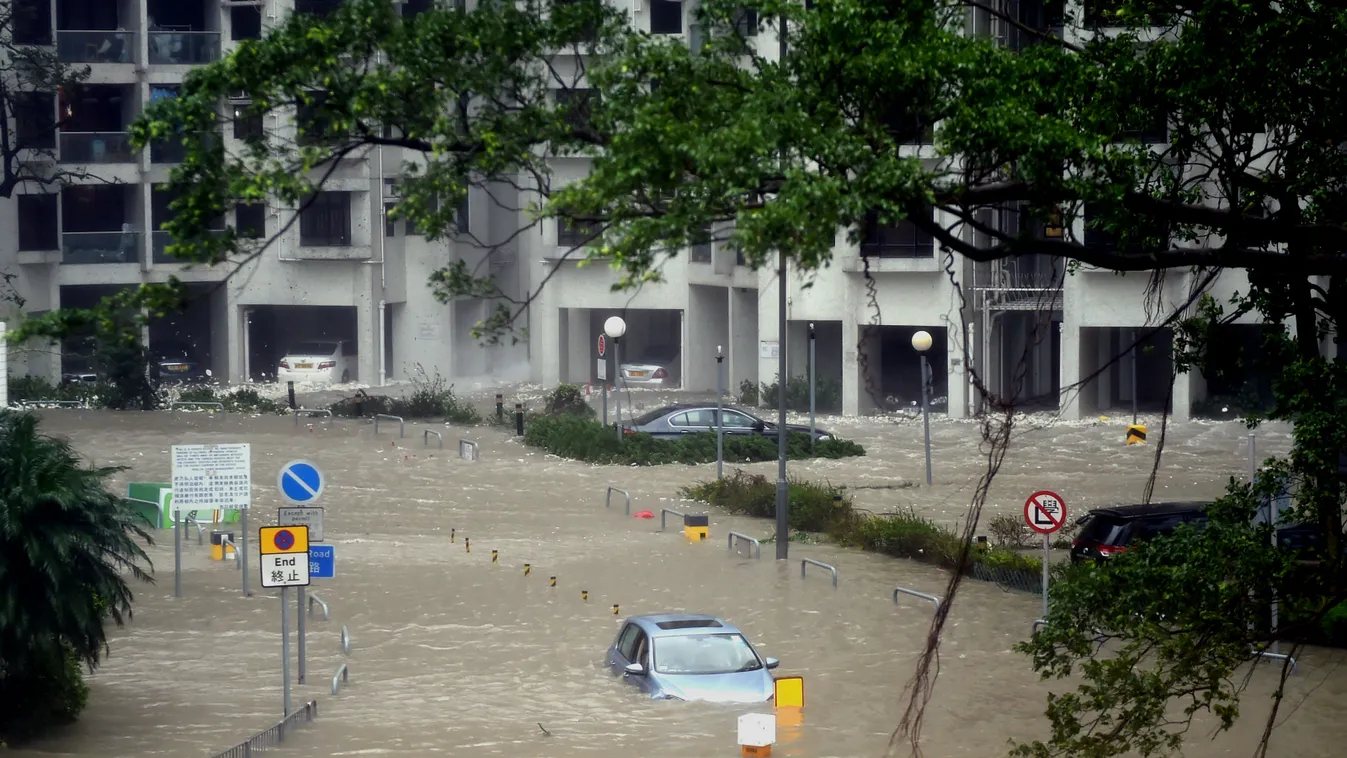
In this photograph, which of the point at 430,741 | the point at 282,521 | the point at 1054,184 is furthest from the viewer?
the point at 282,521

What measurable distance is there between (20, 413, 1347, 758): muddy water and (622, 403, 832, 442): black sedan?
2266 mm

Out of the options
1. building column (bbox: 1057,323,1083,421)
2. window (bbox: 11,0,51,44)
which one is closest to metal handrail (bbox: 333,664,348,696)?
building column (bbox: 1057,323,1083,421)

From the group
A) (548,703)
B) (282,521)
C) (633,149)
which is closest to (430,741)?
(548,703)

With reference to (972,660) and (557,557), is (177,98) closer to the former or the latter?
(972,660)

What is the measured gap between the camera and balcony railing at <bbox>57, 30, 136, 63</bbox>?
149ft

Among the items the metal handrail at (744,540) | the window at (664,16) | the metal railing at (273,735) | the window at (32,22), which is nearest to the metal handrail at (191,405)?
the window at (32,22)

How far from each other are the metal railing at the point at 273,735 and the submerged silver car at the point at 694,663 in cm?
282

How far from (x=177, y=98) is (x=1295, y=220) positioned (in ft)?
18.6

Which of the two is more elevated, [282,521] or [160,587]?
[282,521]

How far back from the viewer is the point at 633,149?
676 cm

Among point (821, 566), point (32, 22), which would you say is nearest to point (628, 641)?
point (821, 566)

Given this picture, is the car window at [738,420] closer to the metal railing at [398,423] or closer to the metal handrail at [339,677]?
the metal railing at [398,423]

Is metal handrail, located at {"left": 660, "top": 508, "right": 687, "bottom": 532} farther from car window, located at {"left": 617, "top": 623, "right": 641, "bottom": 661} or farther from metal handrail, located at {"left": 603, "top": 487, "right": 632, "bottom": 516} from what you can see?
car window, located at {"left": 617, "top": 623, "right": 641, "bottom": 661}

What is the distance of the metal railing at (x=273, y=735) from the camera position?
10.9m
